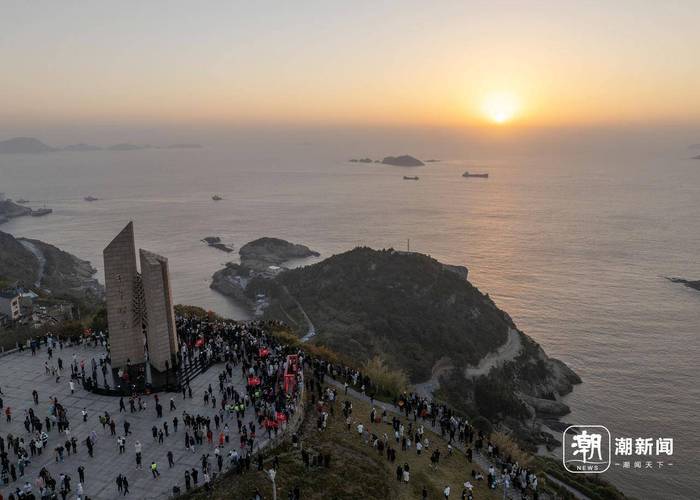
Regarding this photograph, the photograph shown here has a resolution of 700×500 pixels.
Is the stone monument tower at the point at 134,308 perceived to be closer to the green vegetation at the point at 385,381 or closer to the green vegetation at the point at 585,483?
the green vegetation at the point at 385,381

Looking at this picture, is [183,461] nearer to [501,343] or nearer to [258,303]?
[501,343]

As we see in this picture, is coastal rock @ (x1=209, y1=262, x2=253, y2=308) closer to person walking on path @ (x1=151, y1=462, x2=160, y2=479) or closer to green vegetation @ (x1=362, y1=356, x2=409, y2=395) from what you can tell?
green vegetation @ (x1=362, y1=356, x2=409, y2=395)

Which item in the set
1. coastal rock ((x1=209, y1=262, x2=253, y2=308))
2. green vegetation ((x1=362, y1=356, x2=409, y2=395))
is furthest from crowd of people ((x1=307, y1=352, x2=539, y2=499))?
coastal rock ((x1=209, y1=262, x2=253, y2=308))

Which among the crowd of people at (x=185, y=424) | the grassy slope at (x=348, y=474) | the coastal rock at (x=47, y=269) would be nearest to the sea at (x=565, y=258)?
the coastal rock at (x=47, y=269)

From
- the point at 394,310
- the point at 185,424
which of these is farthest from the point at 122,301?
the point at 394,310

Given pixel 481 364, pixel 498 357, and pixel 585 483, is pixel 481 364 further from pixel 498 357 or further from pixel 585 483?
pixel 585 483
